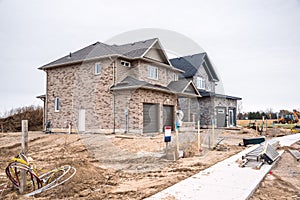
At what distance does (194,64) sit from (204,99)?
508 centimetres

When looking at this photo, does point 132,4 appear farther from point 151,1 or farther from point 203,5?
point 203,5

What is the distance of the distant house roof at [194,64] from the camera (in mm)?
28191

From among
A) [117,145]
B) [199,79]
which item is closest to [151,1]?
[117,145]

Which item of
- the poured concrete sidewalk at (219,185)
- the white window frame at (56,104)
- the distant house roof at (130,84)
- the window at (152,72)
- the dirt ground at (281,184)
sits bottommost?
the dirt ground at (281,184)

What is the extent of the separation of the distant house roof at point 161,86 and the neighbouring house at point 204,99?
46.9 inches

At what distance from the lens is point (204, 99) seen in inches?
1051

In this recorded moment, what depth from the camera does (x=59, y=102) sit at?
20031 millimetres

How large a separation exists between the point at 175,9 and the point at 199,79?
14.6 meters

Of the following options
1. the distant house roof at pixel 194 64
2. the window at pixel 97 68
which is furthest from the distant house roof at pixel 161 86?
the distant house roof at pixel 194 64

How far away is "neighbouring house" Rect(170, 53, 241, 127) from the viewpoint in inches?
990

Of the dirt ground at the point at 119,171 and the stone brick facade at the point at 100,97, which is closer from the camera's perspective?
the dirt ground at the point at 119,171

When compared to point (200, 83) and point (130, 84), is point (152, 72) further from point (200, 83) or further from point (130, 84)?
point (200, 83)

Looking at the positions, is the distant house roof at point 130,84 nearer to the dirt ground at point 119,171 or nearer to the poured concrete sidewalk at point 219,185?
the dirt ground at point 119,171

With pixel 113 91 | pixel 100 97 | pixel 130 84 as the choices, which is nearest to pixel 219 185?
pixel 130 84
